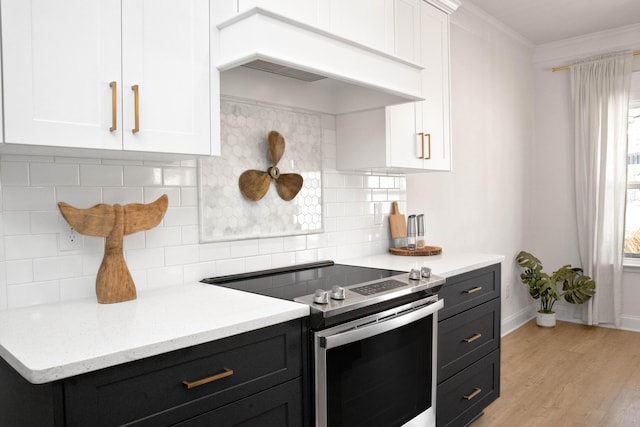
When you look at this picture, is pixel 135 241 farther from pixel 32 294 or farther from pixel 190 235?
pixel 32 294

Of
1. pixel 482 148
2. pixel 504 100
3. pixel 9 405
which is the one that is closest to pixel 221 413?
pixel 9 405

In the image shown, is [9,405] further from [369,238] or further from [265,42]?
[369,238]

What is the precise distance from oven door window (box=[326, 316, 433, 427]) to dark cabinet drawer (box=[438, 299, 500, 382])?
16cm

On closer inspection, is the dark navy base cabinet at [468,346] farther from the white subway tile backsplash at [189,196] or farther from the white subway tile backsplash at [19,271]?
the white subway tile backsplash at [19,271]

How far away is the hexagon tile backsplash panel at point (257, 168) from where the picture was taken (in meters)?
2.19

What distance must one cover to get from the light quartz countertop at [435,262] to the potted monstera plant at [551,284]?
2.06 m

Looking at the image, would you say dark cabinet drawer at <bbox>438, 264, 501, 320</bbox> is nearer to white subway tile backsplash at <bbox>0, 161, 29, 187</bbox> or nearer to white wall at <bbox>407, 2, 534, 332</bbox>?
white wall at <bbox>407, 2, 534, 332</bbox>

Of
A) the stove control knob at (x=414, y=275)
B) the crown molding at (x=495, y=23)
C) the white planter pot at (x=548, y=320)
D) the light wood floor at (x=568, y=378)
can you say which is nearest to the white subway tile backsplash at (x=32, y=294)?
the stove control knob at (x=414, y=275)

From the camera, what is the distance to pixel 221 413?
4.65ft

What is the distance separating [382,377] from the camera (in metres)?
1.98

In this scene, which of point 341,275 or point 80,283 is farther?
point 341,275

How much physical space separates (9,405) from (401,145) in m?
2.10

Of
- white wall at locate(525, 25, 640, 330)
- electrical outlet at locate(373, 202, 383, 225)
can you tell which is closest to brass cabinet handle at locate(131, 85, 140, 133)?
electrical outlet at locate(373, 202, 383, 225)

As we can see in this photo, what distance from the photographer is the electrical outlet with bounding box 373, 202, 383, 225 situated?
3.04 metres
